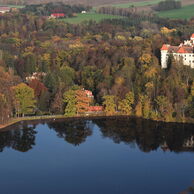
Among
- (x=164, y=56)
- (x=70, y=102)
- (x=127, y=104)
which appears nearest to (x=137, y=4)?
(x=164, y=56)

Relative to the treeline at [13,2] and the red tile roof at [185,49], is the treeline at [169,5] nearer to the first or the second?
the treeline at [13,2]

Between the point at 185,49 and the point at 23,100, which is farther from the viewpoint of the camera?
the point at 185,49

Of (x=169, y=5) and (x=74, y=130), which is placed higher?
(x=169, y=5)

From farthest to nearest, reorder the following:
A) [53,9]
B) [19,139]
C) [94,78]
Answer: [53,9] < [94,78] < [19,139]

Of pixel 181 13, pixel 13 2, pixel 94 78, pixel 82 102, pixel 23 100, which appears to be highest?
pixel 13 2

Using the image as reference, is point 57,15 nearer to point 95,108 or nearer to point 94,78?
point 94,78

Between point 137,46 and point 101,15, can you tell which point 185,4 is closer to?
point 101,15
